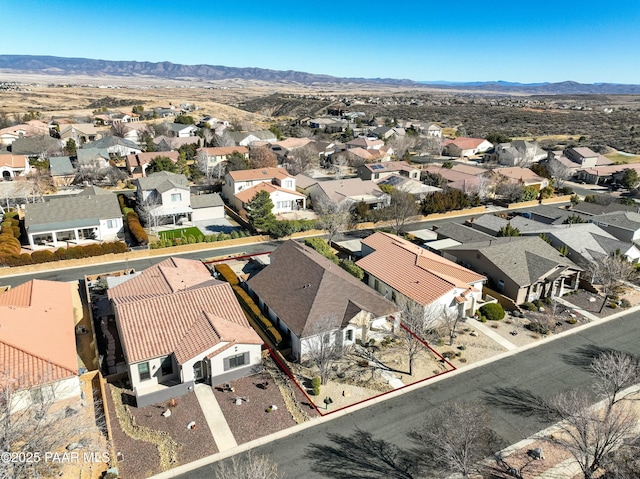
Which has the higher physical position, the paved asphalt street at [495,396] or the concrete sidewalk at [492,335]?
the concrete sidewalk at [492,335]

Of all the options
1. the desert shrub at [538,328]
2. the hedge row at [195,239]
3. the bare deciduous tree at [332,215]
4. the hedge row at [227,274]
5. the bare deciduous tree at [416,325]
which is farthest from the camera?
the bare deciduous tree at [332,215]

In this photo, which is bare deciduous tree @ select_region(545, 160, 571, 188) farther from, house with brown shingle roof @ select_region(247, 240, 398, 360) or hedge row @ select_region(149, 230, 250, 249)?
house with brown shingle roof @ select_region(247, 240, 398, 360)

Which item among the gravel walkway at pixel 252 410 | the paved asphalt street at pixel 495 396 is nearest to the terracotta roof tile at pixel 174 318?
the gravel walkway at pixel 252 410

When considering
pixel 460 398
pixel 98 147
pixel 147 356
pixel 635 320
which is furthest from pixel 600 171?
pixel 98 147

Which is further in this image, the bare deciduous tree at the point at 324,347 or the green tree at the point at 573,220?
the green tree at the point at 573,220

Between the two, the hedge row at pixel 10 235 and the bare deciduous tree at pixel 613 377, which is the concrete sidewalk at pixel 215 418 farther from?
the hedge row at pixel 10 235

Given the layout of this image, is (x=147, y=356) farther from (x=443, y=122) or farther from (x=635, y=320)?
(x=443, y=122)

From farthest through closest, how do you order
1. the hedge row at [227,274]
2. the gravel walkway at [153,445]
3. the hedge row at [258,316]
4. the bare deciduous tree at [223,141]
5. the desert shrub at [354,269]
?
the bare deciduous tree at [223,141]
the desert shrub at [354,269]
the hedge row at [227,274]
the hedge row at [258,316]
the gravel walkway at [153,445]
